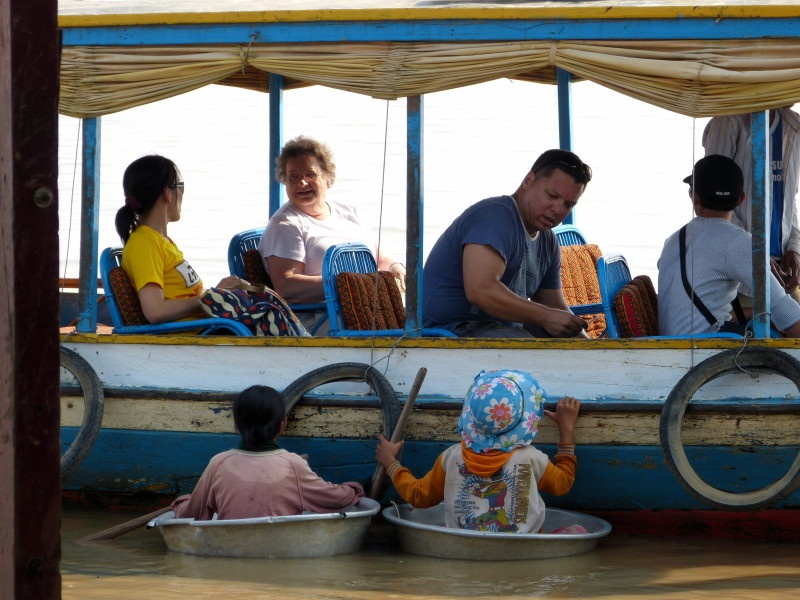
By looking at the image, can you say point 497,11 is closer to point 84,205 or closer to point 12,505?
point 84,205

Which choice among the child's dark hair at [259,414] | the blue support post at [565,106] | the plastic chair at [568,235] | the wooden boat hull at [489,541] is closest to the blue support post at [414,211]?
the child's dark hair at [259,414]

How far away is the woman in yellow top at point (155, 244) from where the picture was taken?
668 cm

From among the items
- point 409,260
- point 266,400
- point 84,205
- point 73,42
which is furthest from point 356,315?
point 73,42

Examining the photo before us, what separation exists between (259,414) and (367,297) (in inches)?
44.7

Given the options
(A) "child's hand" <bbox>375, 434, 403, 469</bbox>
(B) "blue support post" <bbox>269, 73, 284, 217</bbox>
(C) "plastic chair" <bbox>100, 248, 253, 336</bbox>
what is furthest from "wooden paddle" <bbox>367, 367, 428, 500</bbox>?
(B) "blue support post" <bbox>269, 73, 284, 217</bbox>

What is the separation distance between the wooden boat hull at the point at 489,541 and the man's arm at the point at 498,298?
91 cm

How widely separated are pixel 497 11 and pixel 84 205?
2.26 meters

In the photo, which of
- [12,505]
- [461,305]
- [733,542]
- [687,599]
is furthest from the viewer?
[461,305]

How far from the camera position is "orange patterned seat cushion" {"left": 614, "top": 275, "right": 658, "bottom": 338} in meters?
6.49

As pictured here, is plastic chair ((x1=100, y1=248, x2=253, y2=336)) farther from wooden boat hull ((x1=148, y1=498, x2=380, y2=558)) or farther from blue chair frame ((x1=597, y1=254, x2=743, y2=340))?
blue chair frame ((x1=597, y1=254, x2=743, y2=340))

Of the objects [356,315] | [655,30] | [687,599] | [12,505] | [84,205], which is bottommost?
[687,599]

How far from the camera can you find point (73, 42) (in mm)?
6520

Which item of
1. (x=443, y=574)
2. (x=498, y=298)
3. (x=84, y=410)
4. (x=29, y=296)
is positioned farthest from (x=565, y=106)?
(x=29, y=296)

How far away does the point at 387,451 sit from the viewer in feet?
20.1
